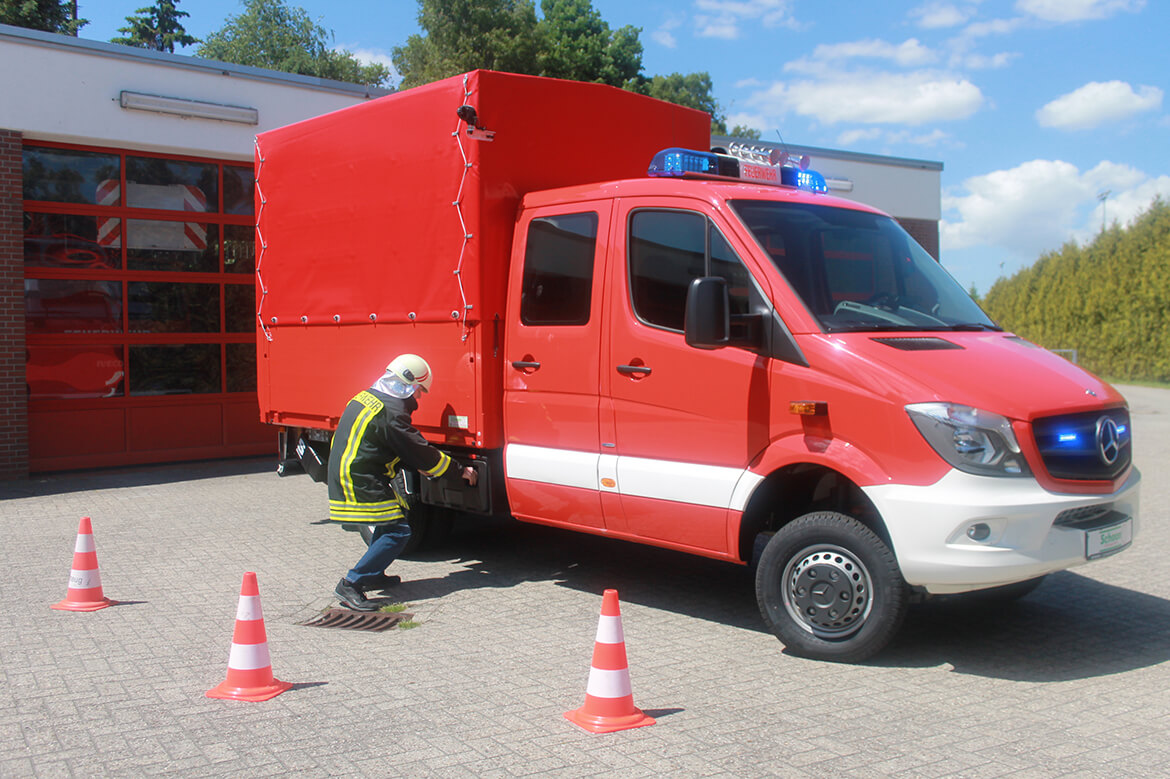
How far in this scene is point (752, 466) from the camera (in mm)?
5418

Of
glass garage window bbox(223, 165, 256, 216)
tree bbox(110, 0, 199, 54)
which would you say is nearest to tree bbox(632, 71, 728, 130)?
tree bbox(110, 0, 199, 54)

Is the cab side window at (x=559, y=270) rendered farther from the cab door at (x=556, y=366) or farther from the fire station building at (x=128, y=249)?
the fire station building at (x=128, y=249)

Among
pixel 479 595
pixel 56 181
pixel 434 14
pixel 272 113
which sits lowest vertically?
pixel 479 595

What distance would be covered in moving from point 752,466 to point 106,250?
9.97 meters

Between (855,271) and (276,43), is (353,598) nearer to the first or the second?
(855,271)

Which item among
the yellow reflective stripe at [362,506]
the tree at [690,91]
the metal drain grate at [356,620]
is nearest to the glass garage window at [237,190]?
the yellow reflective stripe at [362,506]

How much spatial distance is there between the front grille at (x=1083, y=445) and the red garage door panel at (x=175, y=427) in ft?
35.7

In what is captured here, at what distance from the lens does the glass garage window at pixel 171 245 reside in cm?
1268

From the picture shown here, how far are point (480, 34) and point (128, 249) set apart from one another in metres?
19.4

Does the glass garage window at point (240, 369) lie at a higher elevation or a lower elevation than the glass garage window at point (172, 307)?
lower

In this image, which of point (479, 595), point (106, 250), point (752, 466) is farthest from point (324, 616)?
point (106, 250)

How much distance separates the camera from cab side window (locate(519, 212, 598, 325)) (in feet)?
20.7

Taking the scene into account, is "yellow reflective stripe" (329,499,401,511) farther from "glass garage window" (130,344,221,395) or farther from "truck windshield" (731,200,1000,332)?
"glass garage window" (130,344,221,395)

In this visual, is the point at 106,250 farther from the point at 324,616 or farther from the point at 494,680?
the point at 494,680
